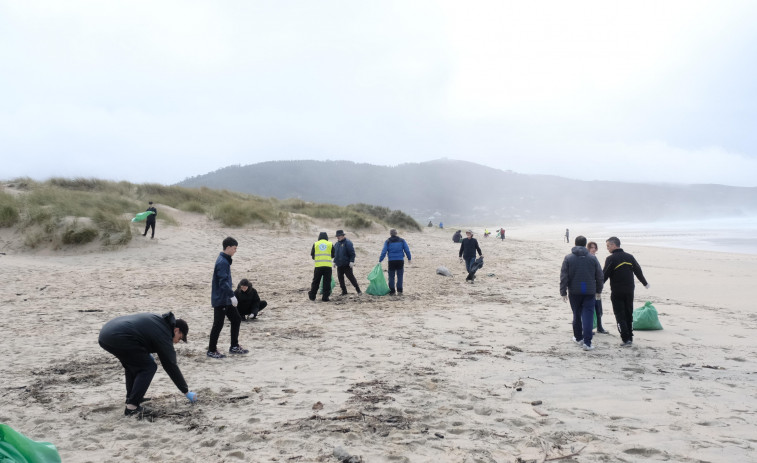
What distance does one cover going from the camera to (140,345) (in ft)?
13.7

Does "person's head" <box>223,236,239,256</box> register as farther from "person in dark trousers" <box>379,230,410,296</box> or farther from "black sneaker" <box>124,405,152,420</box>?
"person in dark trousers" <box>379,230,410,296</box>

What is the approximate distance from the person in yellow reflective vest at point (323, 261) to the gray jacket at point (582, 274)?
490 centimetres

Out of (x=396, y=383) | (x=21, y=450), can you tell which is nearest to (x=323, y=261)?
(x=396, y=383)

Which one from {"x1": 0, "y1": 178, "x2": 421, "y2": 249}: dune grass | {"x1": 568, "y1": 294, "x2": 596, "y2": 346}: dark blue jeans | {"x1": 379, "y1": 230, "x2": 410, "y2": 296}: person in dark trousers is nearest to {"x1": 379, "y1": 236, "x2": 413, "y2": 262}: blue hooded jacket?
{"x1": 379, "y1": 230, "x2": 410, "y2": 296}: person in dark trousers

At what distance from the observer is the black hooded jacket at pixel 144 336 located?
13.5 ft

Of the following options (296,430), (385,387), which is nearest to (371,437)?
(296,430)

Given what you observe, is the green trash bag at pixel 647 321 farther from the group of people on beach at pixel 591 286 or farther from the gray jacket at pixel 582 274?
the gray jacket at pixel 582 274

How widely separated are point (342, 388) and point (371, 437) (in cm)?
121

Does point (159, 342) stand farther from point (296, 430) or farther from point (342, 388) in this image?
point (342, 388)

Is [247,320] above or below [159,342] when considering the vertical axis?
below

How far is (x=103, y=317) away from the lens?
8375mm

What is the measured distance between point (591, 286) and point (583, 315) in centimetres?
43

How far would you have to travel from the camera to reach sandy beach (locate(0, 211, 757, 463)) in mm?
3727

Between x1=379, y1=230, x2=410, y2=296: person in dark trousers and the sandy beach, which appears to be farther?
x1=379, y1=230, x2=410, y2=296: person in dark trousers
